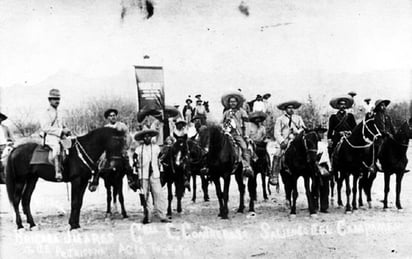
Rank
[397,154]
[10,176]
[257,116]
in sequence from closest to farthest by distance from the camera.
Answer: [10,176], [397,154], [257,116]

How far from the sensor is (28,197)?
9.30 meters

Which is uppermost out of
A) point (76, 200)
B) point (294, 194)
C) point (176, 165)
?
point (176, 165)

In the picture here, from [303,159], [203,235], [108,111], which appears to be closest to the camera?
[203,235]

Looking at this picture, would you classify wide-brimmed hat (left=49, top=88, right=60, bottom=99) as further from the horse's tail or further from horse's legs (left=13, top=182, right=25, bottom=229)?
horse's legs (left=13, top=182, right=25, bottom=229)

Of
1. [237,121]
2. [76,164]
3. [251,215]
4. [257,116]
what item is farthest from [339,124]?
[76,164]

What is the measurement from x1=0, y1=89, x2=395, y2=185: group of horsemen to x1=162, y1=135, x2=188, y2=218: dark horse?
25 cm

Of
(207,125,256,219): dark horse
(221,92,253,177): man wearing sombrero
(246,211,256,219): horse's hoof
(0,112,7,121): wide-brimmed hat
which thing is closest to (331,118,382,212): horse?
(246,211,256,219): horse's hoof

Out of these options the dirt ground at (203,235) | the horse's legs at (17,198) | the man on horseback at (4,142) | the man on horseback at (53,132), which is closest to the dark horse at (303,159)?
the dirt ground at (203,235)

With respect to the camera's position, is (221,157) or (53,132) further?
(221,157)

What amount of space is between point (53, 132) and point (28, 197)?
1.62 meters

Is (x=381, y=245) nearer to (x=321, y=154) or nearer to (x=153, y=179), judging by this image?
(x=321, y=154)

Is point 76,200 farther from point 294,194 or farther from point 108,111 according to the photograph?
point 294,194

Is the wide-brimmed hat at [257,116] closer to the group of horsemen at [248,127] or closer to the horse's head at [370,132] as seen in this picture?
the group of horsemen at [248,127]

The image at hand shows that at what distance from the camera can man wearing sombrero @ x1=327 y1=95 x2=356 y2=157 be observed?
36.2 ft
